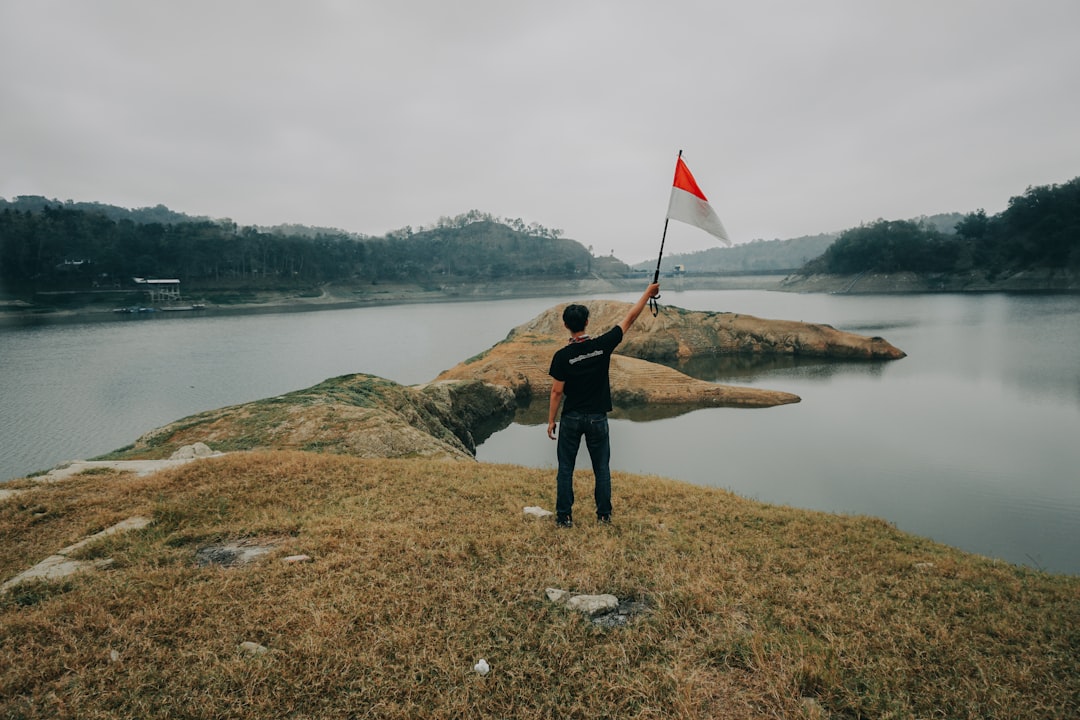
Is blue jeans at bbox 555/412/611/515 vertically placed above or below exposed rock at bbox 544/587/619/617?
above

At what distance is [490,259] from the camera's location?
17538 centimetres

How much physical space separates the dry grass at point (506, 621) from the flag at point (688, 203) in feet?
14.9

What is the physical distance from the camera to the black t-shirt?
602cm

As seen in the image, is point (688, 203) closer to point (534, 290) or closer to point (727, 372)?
point (727, 372)

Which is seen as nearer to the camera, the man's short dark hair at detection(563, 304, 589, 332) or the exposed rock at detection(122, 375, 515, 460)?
the man's short dark hair at detection(563, 304, 589, 332)

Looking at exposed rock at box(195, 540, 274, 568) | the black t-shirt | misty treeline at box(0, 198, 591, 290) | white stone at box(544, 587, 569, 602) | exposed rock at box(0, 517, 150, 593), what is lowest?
exposed rock at box(195, 540, 274, 568)

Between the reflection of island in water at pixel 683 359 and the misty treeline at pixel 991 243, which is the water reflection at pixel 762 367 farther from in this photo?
the misty treeline at pixel 991 243

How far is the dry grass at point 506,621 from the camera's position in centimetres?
349

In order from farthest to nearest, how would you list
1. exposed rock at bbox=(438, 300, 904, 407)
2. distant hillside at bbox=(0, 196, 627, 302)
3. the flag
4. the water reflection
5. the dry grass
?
distant hillside at bbox=(0, 196, 627, 302), the water reflection, exposed rock at bbox=(438, 300, 904, 407), the flag, the dry grass

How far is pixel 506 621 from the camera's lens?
171 inches

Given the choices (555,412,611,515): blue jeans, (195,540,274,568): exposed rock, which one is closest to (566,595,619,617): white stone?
(555,412,611,515): blue jeans

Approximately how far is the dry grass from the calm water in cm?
271

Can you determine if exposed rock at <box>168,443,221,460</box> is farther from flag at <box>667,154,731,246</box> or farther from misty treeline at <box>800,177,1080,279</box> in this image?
misty treeline at <box>800,177,1080,279</box>

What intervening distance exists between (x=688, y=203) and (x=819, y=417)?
687 inches
